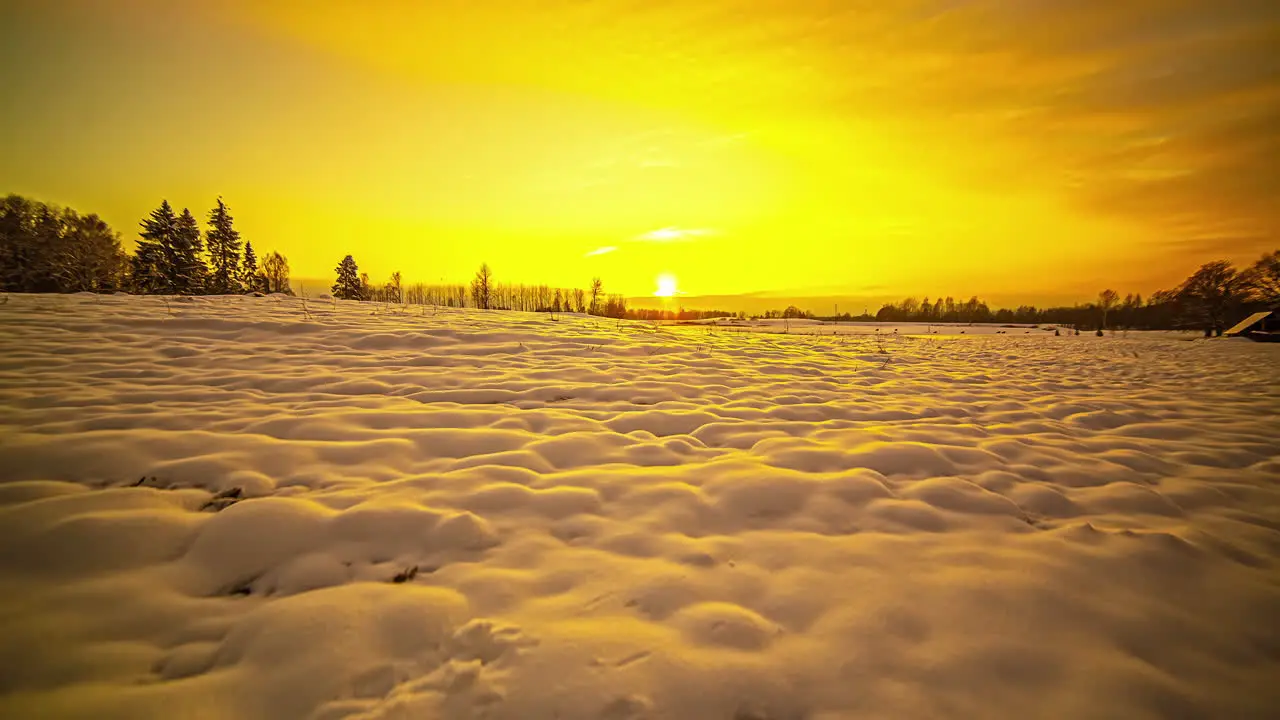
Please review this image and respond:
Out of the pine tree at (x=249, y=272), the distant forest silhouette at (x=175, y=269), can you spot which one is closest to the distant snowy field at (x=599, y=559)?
the distant forest silhouette at (x=175, y=269)

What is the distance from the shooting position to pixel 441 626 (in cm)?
156

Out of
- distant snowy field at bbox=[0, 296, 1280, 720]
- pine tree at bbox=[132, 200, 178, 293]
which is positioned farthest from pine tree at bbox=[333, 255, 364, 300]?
distant snowy field at bbox=[0, 296, 1280, 720]

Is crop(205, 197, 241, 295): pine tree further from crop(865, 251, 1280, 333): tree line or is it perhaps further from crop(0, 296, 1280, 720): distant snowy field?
crop(865, 251, 1280, 333): tree line

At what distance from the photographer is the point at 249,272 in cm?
4578

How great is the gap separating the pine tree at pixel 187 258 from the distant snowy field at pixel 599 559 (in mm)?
41702

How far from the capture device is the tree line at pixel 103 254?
32188mm

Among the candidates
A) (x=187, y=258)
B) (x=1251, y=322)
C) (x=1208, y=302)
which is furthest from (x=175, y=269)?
(x=1208, y=302)

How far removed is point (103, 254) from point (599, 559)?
6798cm

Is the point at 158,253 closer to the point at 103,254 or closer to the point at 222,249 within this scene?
the point at 222,249

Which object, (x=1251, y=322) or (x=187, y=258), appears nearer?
(x=1251, y=322)

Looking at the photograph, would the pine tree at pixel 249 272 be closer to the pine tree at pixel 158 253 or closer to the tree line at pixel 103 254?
the tree line at pixel 103 254

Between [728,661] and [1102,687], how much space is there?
4.21 ft

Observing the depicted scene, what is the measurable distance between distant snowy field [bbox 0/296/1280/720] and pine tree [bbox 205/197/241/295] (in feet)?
155

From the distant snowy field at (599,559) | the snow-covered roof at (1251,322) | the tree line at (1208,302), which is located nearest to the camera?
the distant snowy field at (599,559)
